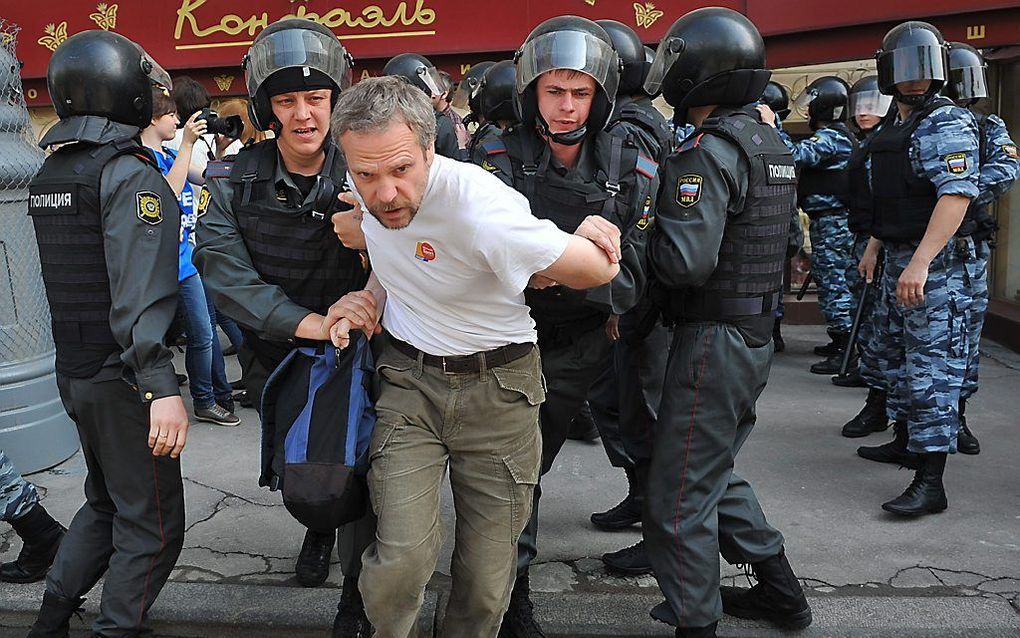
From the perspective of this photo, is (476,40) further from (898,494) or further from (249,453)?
(898,494)

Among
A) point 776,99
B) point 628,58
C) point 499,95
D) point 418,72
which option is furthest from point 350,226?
point 776,99

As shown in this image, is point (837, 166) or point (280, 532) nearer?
point (280, 532)

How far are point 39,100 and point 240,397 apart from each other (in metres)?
5.71

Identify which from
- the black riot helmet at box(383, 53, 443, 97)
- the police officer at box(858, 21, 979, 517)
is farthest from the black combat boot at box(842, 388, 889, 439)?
the black riot helmet at box(383, 53, 443, 97)

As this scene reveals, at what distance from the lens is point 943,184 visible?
4.14m

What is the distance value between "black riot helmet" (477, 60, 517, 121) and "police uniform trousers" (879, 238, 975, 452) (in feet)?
7.24

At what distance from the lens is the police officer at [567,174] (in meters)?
2.95

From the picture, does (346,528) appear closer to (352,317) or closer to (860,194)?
(352,317)

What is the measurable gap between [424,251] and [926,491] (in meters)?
2.89

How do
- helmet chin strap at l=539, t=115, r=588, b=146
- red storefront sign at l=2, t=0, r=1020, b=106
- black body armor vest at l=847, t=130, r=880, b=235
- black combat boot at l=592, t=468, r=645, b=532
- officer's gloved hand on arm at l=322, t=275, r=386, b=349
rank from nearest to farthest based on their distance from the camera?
officer's gloved hand on arm at l=322, t=275, r=386, b=349 → helmet chin strap at l=539, t=115, r=588, b=146 → black combat boot at l=592, t=468, r=645, b=532 → black body armor vest at l=847, t=130, r=880, b=235 → red storefront sign at l=2, t=0, r=1020, b=106

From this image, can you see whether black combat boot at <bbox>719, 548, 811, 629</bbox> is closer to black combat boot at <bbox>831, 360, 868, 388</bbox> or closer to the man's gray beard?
the man's gray beard

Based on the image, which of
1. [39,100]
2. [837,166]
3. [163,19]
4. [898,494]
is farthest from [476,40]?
[898,494]

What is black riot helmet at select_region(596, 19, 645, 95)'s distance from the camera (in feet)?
13.5

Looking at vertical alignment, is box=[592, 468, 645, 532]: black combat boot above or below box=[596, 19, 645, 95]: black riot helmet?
Result: below
